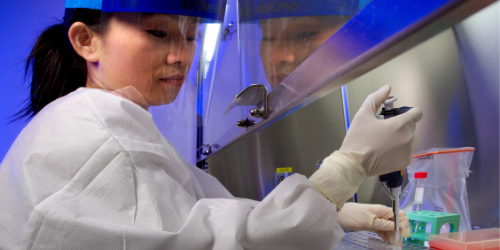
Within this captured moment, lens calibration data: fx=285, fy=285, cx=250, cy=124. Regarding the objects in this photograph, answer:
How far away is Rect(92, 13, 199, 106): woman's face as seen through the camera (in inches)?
26.3

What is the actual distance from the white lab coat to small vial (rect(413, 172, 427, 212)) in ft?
1.97

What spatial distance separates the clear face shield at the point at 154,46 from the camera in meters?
0.66

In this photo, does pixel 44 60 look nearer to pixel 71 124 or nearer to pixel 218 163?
pixel 71 124

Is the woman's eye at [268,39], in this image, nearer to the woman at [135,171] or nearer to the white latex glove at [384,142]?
the woman at [135,171]

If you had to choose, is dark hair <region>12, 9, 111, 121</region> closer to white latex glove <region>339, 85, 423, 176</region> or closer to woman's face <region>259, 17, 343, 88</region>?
woman's face <region>259, 17, 343, 88</region>

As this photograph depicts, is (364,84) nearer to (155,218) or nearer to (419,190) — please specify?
(419,190)

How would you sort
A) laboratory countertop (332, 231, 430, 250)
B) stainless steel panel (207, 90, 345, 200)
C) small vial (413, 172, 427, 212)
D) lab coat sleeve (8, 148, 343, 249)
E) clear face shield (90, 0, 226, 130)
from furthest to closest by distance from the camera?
stainless steel panel (207, 90, 345, 200), small vial (413, 172, 427, 212), laboratory countertop (332, 231, 430, 250), clear face shield (90, 0, 226, 130), lab coat sleeve (8, 148, 343, 249)

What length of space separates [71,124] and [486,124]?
121cm

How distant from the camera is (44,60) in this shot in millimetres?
1003

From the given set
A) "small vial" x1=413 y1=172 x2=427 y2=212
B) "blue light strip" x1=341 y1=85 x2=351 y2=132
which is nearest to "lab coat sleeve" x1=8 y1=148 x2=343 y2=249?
"small vial" x1=413 y1=172 x2=427 y2=212

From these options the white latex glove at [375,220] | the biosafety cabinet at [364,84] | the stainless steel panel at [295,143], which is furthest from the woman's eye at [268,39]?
the stainless steel panel at [295,143]

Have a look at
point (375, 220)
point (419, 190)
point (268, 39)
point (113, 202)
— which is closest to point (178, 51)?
point (268, 39)

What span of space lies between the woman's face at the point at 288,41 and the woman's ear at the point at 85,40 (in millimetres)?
426

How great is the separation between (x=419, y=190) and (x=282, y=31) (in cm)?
84
